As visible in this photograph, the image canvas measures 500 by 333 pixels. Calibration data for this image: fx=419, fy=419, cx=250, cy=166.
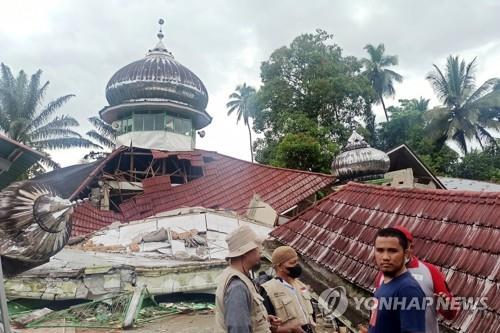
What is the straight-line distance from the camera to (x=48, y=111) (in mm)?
25641

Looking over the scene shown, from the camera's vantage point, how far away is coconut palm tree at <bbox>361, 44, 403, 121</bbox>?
3634 cm

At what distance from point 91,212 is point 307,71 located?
16206 mm

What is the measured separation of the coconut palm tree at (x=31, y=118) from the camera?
23827 mm

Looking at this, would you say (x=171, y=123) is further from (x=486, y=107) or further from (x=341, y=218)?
(x=486, y=107)

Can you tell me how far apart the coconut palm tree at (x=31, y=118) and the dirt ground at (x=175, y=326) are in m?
18.6

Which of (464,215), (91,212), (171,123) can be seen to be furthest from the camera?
(171,123)

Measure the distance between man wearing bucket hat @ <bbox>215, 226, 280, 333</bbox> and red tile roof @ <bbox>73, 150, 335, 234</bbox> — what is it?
9.20 m

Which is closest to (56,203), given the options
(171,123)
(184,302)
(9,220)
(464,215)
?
(9,220)

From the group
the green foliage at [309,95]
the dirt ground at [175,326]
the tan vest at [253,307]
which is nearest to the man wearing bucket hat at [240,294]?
the tan vest at [253,307]

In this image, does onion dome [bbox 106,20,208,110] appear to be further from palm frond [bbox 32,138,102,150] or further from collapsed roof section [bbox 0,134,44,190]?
collapsed roof section [bbox 0,134,44,190]

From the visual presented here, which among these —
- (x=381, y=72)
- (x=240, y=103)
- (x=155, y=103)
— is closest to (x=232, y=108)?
(x=240, y=103)

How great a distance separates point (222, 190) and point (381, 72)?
2641 cm

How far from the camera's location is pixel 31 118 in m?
24.9

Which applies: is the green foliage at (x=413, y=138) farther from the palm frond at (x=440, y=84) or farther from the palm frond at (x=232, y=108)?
the palm frond at (x=232, y=108)
